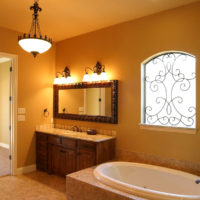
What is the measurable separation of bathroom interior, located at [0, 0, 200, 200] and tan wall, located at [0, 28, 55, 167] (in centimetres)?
2

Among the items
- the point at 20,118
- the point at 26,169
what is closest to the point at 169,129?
the point at 20,118

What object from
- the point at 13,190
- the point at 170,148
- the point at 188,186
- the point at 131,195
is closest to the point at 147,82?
the point at 170,148

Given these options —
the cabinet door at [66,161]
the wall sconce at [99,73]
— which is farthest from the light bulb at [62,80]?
the cabinet door at [66,161]

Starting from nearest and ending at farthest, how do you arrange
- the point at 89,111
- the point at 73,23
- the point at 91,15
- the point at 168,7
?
the point at 168,7 < the point at 91,15 < the point at 73,23 < the point at 89,111

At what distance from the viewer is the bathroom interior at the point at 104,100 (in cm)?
273

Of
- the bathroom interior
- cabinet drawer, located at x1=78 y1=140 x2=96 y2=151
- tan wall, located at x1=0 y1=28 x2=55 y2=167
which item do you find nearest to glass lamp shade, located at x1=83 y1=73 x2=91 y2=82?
the bathroom interior

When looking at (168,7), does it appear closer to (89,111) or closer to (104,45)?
(104,45)

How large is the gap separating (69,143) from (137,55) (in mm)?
1923

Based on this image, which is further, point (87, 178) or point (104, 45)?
point (104, 45)

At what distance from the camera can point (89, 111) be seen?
13.0ft

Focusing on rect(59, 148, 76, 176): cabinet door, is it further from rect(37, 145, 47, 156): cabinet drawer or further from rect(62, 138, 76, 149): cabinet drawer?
rect(37, 145, 47, 156): cabinet drawer

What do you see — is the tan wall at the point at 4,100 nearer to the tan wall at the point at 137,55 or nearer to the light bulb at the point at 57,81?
the light bulb at the point at 57,81

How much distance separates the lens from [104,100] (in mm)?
3713

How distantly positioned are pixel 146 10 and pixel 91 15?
0.85m
